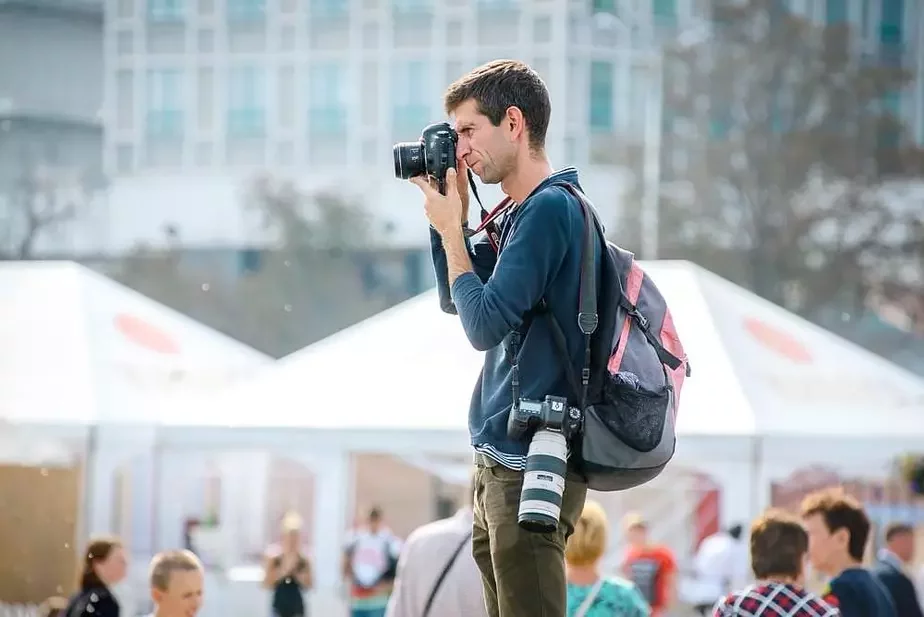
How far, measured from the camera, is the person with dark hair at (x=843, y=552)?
3730mm

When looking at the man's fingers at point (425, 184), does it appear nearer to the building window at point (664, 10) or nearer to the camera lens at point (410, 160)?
the camera lens at point (410, 160)

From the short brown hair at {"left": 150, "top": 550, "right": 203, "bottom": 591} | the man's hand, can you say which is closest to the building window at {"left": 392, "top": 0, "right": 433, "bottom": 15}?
the short brown hair at {"left": 150, "top": 550, "right": 203, "bottom": 591}

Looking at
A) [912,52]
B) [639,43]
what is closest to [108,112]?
[639,43]

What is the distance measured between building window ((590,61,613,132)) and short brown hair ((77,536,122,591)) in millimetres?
12129

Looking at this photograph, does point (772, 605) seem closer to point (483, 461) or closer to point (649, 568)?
point (483, 461)

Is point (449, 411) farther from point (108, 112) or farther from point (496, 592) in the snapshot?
point (108, 112)

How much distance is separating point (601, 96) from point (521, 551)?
50.2ft

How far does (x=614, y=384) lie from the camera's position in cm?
202

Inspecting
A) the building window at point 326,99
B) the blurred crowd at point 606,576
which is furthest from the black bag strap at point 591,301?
the building window at point 326,99

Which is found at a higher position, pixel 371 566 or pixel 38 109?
pixel 38 109

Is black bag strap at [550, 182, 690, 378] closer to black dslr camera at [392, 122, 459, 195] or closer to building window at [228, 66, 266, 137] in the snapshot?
black dslr camera at [392, 122, 459, 195]

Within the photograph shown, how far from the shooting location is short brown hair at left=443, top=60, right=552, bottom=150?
210 centimetres

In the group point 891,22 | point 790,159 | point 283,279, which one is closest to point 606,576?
point 283,279

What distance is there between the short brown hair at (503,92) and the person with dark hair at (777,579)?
1419 mm
